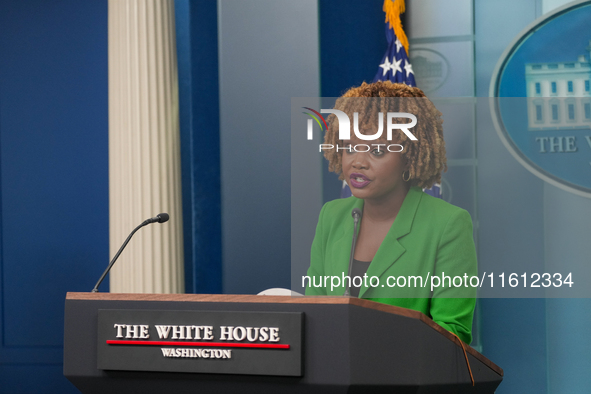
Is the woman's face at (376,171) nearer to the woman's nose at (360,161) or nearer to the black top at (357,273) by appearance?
the woman's nose at (360,161)

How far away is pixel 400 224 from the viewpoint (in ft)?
5.74

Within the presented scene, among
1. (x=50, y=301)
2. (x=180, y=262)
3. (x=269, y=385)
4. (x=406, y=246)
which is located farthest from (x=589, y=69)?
(x=50, y=301)

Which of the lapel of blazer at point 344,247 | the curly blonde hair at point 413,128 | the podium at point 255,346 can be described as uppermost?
the curly blonde hair at point 413,128

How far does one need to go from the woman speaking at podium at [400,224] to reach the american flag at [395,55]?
3.82ft

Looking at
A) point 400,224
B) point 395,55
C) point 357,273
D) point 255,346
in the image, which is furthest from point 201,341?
point 395,55

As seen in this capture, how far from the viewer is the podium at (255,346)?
1293 mm

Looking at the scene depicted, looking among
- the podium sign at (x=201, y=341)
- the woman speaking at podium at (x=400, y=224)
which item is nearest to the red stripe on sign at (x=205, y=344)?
the podium sign at (x=201, y=341)

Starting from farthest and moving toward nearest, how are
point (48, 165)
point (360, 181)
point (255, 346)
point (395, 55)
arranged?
1. point (48, 165)
2. point (395, 55)
3. point (360, 181)
4. point (255, 346)

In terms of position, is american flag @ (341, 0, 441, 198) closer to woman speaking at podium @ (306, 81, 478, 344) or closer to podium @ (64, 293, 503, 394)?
woman speaking at podium @ (306, 81, 478, 344)

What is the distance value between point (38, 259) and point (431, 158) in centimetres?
299

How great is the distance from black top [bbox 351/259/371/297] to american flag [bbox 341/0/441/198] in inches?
56.4

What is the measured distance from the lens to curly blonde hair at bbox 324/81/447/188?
5.84 feet

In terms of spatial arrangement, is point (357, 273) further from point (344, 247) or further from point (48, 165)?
point (48, 165)

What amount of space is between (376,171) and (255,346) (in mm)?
672
